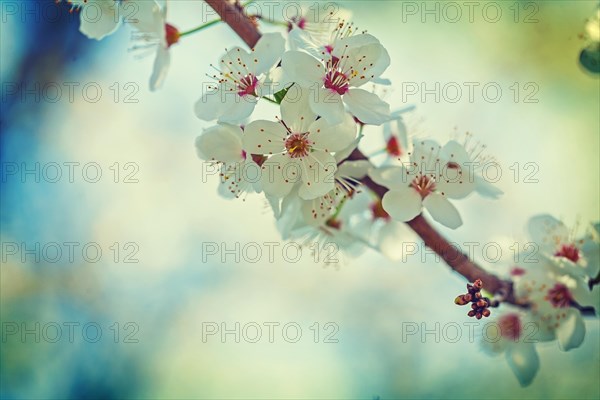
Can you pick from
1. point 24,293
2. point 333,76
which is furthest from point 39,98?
point 333,76

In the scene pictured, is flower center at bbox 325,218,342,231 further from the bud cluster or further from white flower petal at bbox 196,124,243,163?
the bud cluster

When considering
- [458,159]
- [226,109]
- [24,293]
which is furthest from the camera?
[24,293]

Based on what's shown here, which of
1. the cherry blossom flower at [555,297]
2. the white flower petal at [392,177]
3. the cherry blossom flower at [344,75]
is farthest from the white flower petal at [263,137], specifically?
the cherry blossom flower at [555,297]

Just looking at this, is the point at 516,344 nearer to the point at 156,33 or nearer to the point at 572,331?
the point at 572,331

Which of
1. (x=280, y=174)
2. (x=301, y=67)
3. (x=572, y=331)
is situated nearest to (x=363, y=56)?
(x=301, y=67)

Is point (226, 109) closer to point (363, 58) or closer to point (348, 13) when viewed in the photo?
point (363, 58)

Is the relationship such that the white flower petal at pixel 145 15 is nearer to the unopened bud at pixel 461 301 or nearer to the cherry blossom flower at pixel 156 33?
the cherry blossom flower at pixel 156 33
